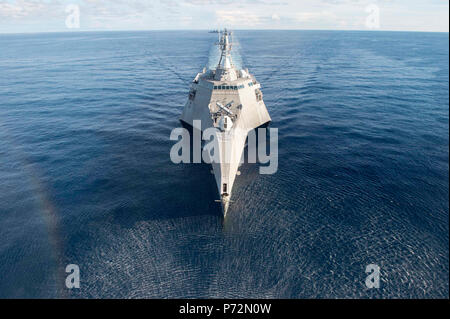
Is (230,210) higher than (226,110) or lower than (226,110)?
lower

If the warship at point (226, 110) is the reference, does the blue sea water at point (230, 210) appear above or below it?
below

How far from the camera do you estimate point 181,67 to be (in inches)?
3816

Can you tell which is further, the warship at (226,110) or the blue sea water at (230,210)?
the warship at (226,110)

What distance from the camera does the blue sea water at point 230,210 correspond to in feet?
71.6

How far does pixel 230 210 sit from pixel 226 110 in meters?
18.8

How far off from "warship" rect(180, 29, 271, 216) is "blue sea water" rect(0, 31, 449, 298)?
401cm

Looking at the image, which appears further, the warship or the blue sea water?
the warship

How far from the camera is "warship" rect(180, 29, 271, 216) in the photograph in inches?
1366

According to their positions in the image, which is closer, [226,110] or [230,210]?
[230,210]

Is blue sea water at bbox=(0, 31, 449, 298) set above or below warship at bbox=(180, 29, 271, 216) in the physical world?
below

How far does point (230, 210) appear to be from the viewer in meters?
28.8

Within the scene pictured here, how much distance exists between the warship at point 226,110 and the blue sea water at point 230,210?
13.2ft
